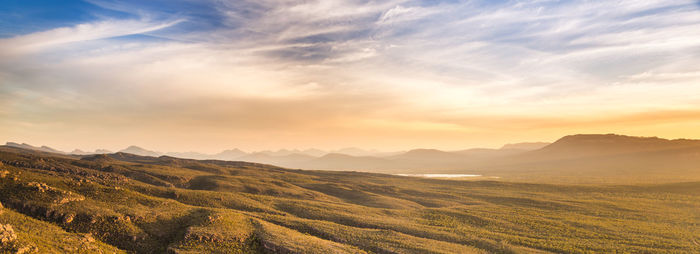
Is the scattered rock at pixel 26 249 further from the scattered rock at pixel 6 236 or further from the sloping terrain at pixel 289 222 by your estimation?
the scattered rock at pixel 6 236

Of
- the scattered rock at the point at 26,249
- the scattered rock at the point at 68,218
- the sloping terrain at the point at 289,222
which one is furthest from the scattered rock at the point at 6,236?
the scattered rock at the point at 68,218

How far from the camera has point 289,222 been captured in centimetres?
4994

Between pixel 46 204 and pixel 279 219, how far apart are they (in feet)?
96.2

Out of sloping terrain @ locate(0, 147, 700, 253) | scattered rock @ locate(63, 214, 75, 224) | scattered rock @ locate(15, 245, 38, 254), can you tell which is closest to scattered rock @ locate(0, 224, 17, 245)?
sloping terrain @ locate(0, 147, 700, 253)

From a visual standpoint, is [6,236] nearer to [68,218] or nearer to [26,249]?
[26,249]

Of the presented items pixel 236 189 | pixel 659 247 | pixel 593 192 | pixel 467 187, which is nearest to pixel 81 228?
pixel 236 189

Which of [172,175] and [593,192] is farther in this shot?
[593,192]

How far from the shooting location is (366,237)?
45.2 m

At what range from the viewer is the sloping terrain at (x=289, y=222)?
115ft

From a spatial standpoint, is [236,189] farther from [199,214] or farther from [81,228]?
[81,228]

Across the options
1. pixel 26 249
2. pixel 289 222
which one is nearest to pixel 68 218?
pixel 26 249

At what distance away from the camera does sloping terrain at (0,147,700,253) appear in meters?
35.1

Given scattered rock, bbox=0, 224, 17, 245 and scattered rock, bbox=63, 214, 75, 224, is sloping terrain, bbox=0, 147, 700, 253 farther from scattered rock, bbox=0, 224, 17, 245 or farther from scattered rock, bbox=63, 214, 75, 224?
scattered rock, bbox=0, 224, 17, 245

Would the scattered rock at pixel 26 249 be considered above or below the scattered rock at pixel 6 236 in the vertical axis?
below
